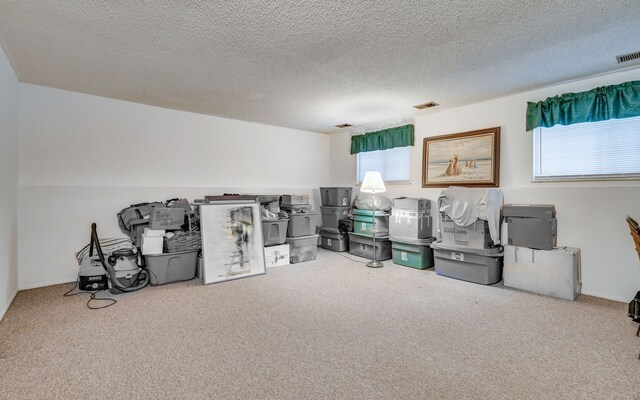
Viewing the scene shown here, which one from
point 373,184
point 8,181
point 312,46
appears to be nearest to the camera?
point 312,46

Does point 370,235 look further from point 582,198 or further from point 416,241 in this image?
point 582,198

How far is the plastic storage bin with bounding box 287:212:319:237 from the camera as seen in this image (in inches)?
191

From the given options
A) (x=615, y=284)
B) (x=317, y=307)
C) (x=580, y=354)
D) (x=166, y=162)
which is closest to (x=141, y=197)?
(x=166, y=162)

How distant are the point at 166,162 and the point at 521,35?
15.0 feet

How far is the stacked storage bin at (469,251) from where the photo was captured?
367cm

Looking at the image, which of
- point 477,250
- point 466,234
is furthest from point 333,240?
point 477,250

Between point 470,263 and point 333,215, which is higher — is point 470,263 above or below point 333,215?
below

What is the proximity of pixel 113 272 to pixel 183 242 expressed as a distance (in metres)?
0.79

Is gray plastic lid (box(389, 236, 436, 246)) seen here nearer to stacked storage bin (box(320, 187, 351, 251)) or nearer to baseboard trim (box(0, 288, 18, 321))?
stacked storage bin (box(320, 187, 351, 251))

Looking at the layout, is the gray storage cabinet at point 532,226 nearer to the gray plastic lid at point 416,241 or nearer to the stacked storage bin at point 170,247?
the gray plastic lid at point 416,241

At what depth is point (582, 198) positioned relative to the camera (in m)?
3.35

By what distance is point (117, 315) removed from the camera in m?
2.71

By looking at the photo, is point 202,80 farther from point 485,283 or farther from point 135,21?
point 485,283

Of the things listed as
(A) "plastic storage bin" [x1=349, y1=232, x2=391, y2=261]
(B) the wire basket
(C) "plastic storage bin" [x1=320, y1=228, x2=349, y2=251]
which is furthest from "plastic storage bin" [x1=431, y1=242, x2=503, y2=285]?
(B) the wire basket
